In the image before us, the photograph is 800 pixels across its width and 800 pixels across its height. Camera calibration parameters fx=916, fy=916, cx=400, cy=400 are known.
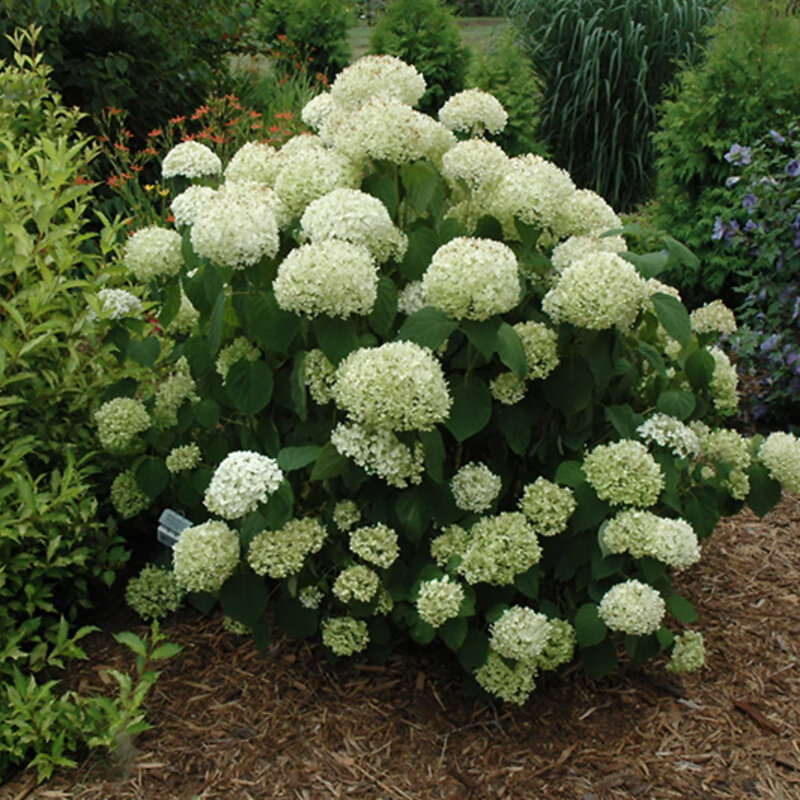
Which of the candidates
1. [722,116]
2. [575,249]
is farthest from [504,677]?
[722,116]

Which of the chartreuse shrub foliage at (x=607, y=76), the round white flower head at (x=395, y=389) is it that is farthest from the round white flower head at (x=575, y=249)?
the chartreuse shrub foliage at (x=607, y=76)

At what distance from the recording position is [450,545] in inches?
92.1

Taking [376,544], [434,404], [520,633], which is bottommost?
[520,633]

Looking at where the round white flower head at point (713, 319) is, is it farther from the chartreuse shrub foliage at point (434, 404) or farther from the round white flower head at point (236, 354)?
the round white flower head at point (236, 354)

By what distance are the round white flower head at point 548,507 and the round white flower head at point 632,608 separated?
209 millimetres

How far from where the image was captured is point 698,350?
246 cm

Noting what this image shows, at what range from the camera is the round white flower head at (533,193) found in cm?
224

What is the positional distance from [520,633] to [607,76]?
240 inches

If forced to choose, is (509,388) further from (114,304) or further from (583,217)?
(114,304)

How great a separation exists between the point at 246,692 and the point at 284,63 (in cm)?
778

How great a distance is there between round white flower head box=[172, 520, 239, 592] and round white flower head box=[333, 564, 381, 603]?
0.89 ft

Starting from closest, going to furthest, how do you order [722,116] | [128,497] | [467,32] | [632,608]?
[632,608] → [128,497] → [722,116] → [467,32]

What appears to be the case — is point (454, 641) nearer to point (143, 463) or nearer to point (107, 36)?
point (143, 463)

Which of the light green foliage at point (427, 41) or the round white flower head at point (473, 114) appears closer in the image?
the round white flower head at point (473, 114)
